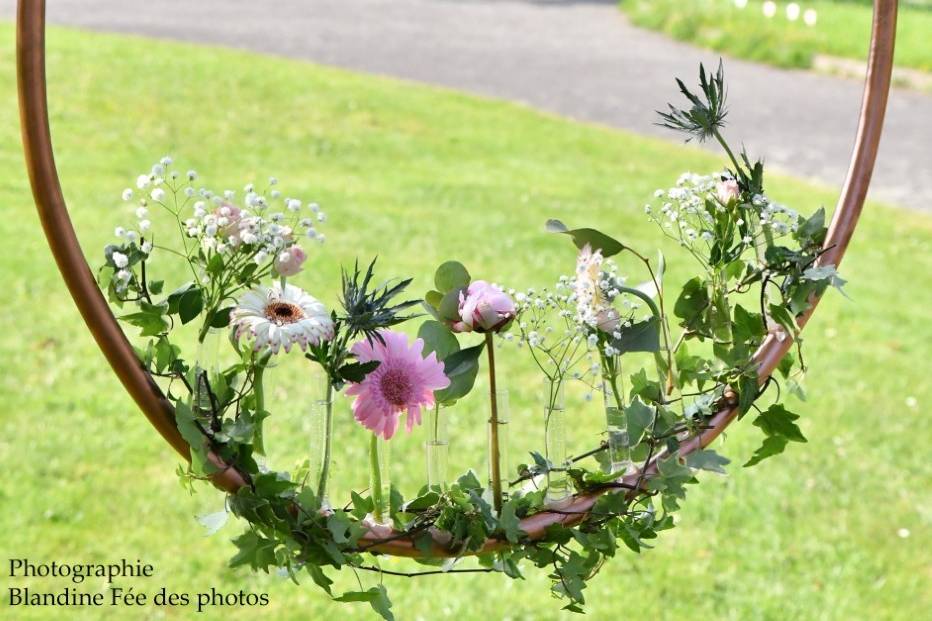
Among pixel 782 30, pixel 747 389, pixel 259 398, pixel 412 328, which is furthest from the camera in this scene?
pixel 782 30

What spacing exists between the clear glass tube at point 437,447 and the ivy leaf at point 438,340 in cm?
6

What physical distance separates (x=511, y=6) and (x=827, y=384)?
6536mm

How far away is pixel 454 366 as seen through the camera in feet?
4.33

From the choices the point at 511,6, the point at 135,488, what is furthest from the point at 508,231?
the point at 511,6

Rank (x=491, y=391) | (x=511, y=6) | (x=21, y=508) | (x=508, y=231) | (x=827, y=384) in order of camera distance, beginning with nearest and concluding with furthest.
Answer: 1. (x=491, y=391)
2. (x=21, y=508)
3. (x=827, y=384)
4. (x=508, y=231)
5. (x=511, y=6)

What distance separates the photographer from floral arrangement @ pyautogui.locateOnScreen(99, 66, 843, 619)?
124 centimetres

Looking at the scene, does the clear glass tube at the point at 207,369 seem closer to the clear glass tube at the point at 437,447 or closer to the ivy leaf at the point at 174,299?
the ivy leaf at the point at 174,299

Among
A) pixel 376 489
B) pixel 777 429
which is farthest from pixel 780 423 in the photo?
pixel 376 489

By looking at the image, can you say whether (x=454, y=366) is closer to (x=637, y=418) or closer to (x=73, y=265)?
(x=637, y=418)

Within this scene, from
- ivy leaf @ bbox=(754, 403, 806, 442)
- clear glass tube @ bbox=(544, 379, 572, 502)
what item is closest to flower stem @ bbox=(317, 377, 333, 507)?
clear glass tube @ bbox=(544, 379, 572, 502)

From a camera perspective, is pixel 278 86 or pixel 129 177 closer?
pixel 129 177

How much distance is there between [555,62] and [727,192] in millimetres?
6946

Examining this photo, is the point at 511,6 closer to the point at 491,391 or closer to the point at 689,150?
the point at 689,150

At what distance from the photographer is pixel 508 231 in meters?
5.11
